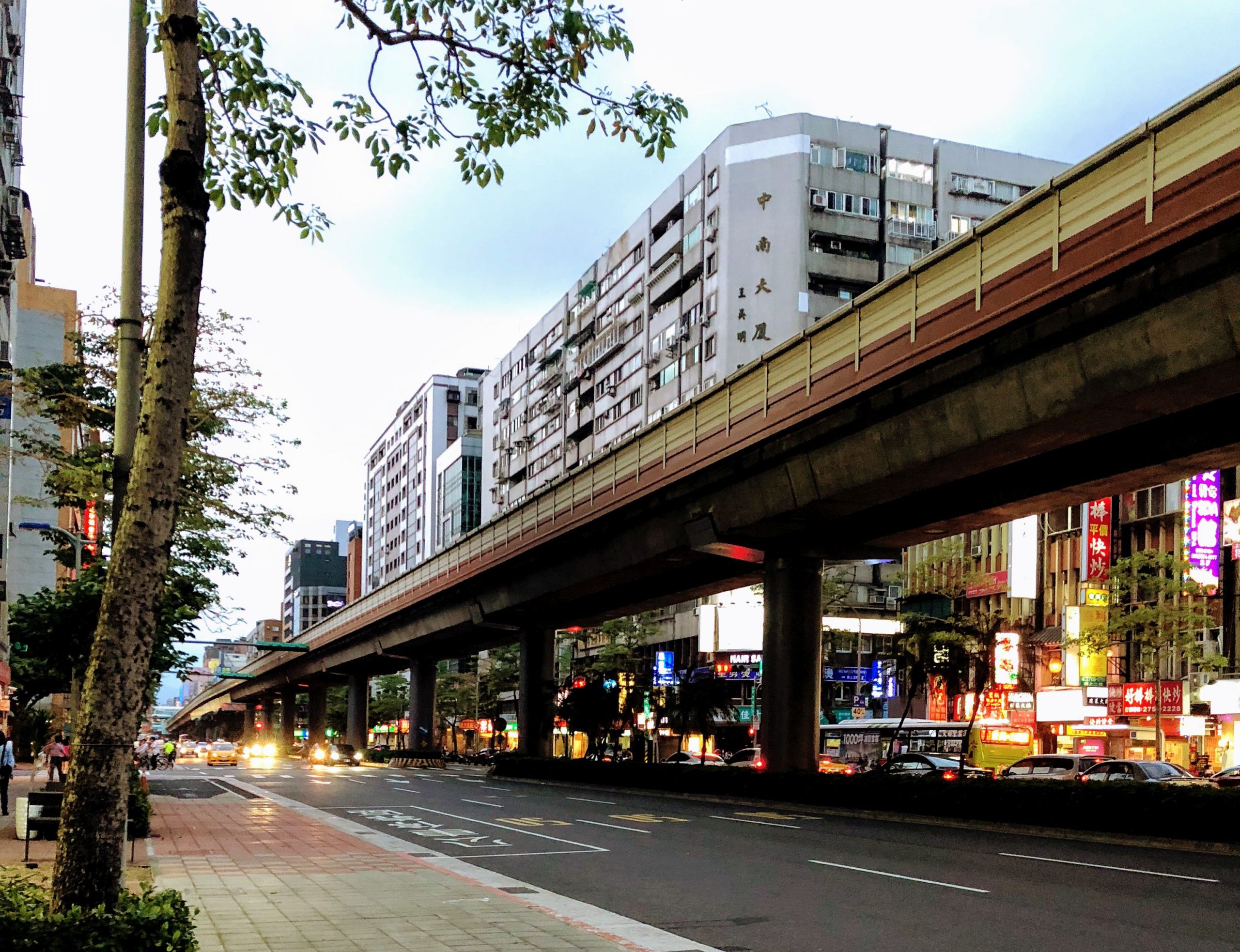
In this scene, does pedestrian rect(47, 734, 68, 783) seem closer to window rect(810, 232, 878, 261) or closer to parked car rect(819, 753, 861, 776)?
parked car rect(819, 753, 861, 776)

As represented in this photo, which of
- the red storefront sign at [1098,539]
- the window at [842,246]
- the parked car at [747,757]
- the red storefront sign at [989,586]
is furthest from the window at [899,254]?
the parked car at [747,757]

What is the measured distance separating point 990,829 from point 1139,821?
11.2 ft

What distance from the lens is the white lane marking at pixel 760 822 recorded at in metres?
26.3

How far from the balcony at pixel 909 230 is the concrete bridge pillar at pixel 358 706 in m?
46.3

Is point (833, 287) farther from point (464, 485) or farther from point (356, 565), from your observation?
point (356, 565)

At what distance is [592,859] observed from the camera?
19.1 meters

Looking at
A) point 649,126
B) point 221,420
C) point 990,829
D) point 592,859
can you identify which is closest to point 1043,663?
point 990,829

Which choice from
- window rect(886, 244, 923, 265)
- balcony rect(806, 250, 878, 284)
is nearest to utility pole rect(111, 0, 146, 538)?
balcony rect(806, 250, 878, 284)

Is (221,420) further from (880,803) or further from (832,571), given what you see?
(832,571)

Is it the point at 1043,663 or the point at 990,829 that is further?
the point at 1043,663

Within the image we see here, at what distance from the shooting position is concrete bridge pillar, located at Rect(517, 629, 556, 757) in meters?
56.7

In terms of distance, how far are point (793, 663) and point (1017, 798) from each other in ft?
31.3

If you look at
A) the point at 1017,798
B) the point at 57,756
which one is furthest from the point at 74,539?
the point at 1017,798

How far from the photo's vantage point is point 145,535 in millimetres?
7391
